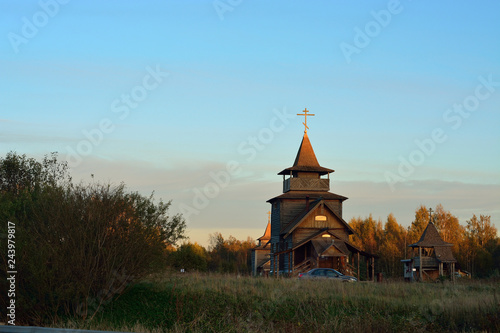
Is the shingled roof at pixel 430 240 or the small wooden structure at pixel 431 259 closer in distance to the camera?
the small wooden structure at pixel 431 259

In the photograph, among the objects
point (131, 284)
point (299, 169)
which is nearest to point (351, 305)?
point (131, 284)

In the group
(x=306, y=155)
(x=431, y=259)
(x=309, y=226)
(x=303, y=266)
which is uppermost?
(x=306, y=155)

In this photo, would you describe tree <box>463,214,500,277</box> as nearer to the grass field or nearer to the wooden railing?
the wooden railing

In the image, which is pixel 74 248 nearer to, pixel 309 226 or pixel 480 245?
pixel 309 226

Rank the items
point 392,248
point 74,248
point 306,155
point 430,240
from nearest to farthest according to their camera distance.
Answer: point 74,248
point 430,240
point 306,155
point 392,248

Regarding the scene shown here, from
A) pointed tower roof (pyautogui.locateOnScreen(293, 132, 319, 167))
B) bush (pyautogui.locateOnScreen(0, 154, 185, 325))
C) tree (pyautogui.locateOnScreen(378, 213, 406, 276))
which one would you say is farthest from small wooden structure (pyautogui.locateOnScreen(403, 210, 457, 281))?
bush (pyautogui.locateOnScreen(0, 154, 185, 325))

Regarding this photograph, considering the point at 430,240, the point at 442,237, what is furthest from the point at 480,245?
the point at 430,240

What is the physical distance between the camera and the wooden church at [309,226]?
160ft

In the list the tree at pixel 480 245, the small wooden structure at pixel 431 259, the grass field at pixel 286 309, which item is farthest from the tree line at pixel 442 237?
the grass field at pixel 286 309

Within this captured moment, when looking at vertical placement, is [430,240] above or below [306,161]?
below

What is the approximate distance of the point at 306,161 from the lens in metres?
57.7

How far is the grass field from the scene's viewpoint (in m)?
19.2

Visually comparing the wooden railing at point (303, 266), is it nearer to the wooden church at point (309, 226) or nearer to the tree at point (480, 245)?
the wooden church at point (309, 226)

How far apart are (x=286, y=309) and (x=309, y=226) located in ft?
96.5
